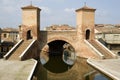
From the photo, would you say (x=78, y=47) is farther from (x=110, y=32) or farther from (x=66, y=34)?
(x=110, y=32)

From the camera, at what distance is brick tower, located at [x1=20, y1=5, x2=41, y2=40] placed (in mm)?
29234

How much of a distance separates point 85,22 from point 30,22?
6.58m

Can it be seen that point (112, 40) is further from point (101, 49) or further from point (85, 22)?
point (101, 49)

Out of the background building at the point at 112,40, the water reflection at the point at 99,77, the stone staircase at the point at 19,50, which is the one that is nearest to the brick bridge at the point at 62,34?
the stone staircase at the point at 19,50

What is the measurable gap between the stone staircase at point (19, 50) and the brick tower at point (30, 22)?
3.85 ft

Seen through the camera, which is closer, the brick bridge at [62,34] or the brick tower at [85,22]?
the brick bridge at [62,34]

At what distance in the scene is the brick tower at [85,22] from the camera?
29.3 metres

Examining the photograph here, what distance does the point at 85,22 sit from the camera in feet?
96.7

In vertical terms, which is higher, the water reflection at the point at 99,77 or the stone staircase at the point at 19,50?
the stone staircase at the point at 19,50

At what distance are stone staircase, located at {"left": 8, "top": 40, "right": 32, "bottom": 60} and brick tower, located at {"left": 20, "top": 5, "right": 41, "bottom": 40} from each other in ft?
3.85

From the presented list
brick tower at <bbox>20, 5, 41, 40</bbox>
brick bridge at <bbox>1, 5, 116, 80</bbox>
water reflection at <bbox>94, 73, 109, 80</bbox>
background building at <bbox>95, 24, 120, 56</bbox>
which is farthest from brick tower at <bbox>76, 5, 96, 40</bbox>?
water reflection at <bbox>94, 73, 109, 80</bbox>

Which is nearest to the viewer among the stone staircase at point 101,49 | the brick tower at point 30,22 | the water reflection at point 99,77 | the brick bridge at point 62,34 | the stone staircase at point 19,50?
the water reflection at point 99,77

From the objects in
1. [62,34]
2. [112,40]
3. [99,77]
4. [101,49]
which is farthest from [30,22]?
[99,77]

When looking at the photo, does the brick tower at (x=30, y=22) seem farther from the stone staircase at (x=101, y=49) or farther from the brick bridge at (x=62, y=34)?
the stone staircase at (x=101, y=49)
